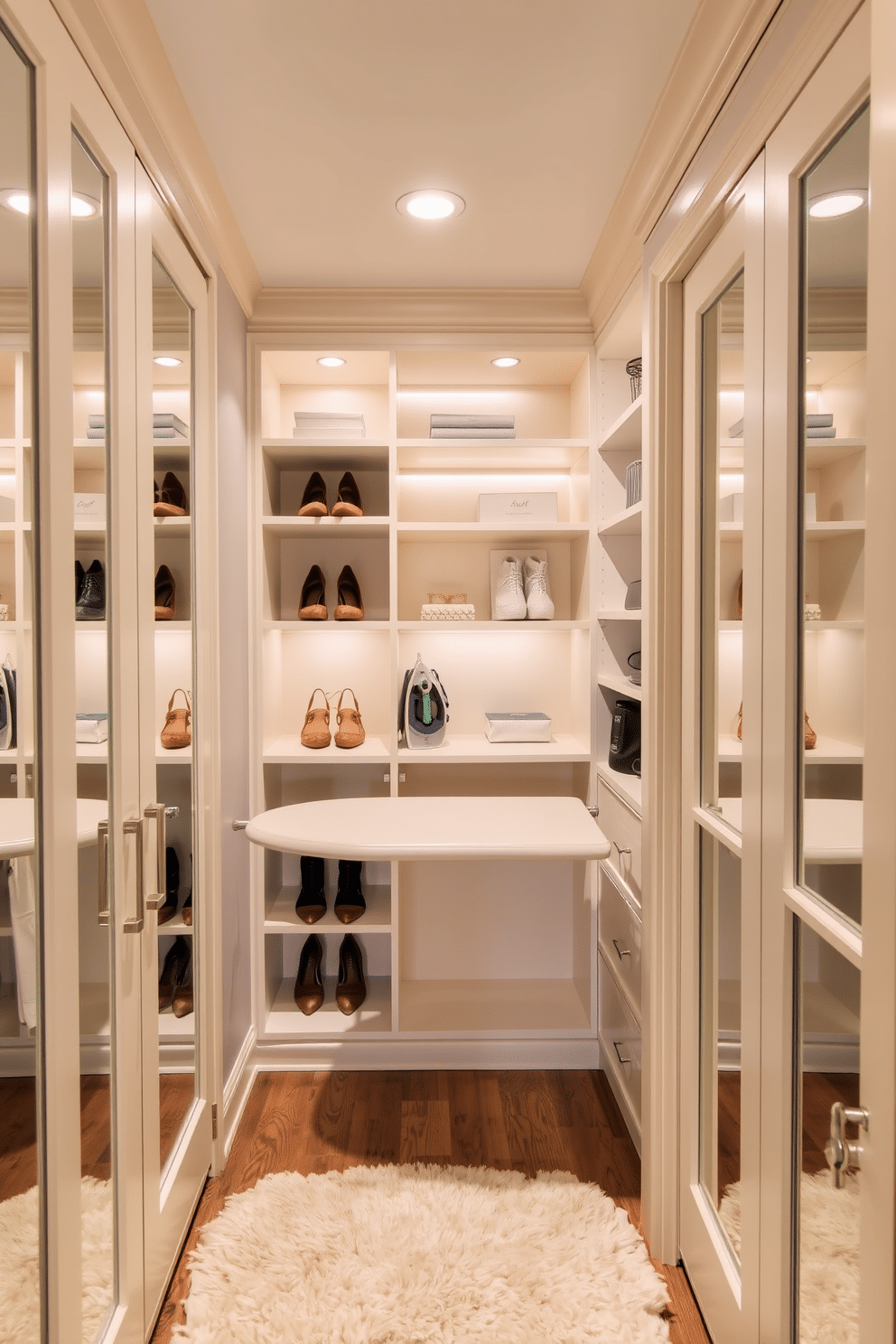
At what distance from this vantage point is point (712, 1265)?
1.59 m

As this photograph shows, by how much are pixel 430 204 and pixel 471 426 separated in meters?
0.78

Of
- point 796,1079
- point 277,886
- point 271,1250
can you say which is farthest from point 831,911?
point 277,886

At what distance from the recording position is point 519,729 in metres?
2.74

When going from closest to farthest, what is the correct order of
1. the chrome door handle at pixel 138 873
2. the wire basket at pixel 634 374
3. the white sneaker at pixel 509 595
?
the chrome door handle at pixel 138 873 → the wire basket at pixel 634 374 → the white sneaker at pixel 509 595

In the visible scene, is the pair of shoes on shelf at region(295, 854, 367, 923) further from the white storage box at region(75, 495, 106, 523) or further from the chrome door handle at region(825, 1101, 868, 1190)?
the chrome door handle at region(825, 1101, 868, 1190)

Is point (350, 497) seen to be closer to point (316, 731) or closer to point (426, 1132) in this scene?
point (316, 731)

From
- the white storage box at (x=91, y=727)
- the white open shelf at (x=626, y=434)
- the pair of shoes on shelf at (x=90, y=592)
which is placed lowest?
the white storage box at (x=91, y=727)

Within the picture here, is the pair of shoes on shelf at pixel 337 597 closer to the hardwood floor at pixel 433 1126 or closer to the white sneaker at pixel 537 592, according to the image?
the white sneaker at pixel 537 592

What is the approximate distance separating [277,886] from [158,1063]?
1.24m

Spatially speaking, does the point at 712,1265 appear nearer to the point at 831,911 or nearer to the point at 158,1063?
the point at 831,911

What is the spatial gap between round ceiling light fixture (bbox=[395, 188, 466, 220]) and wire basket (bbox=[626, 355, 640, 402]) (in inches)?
26.8

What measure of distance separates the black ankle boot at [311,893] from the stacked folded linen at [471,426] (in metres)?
1.52

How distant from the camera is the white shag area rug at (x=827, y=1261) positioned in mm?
1027

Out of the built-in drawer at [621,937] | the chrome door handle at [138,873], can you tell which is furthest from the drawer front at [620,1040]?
the chrome door handle at [138,873]
